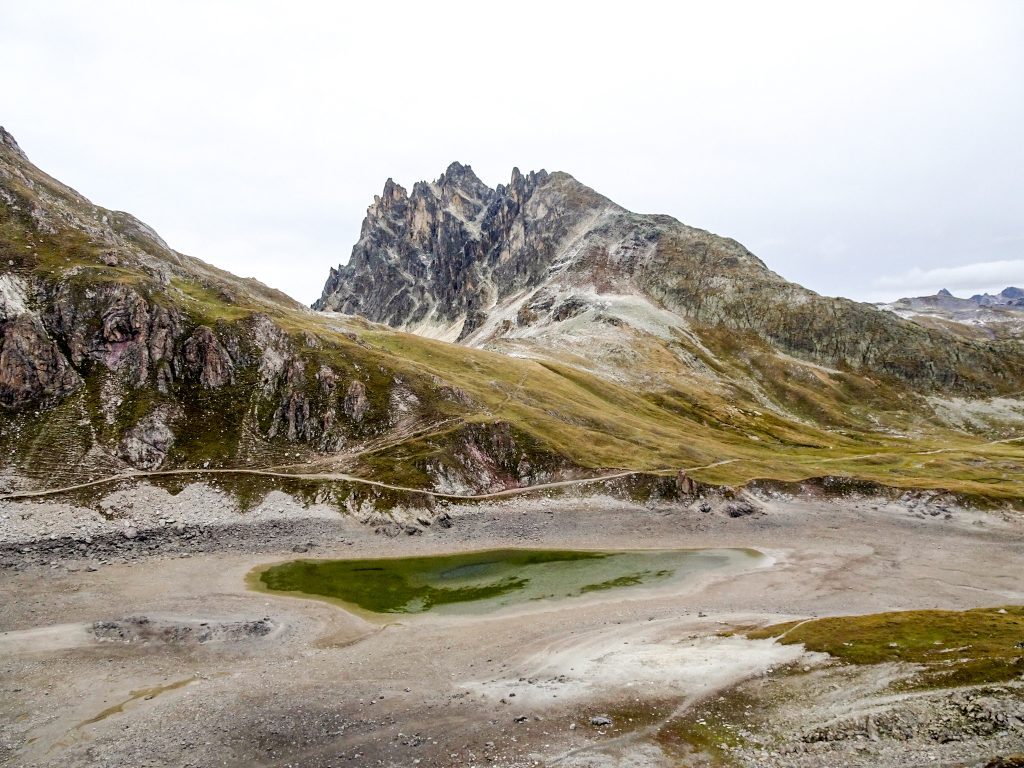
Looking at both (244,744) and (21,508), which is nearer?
(244,744)

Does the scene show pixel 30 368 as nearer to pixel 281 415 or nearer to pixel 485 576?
pixel 281 415

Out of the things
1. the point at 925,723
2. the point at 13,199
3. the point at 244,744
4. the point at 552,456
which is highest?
the point at 13,199

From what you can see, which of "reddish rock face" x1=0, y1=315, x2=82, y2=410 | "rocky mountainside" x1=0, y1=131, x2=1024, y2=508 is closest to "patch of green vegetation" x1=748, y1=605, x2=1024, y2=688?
"rocky mountainside" x1=0, y1=131, x2=1024, y2=508

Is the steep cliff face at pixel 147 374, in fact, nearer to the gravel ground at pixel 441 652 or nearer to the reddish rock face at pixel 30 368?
the reddish rock face at pixel 30 368

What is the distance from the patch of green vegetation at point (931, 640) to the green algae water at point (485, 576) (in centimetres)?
1812

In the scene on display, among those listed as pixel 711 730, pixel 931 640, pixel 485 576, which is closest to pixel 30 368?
pixel 485 576

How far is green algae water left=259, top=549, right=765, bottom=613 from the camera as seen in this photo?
53.6 meters

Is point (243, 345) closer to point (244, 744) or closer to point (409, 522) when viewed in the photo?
point (409, 522)

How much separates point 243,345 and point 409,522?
5166 cm

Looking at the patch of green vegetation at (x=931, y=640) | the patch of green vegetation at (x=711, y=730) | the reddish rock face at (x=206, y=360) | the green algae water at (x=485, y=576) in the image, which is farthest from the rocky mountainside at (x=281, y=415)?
the patch of green vegetation at (x=711, y=730)

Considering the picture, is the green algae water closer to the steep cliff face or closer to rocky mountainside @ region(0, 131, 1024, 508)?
rocky mountainside @ region(0, 131, 1024, 508)

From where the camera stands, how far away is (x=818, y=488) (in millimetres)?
84938

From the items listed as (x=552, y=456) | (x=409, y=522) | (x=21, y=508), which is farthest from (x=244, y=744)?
(x=552, y=456)

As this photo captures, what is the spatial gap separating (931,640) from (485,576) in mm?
40511
